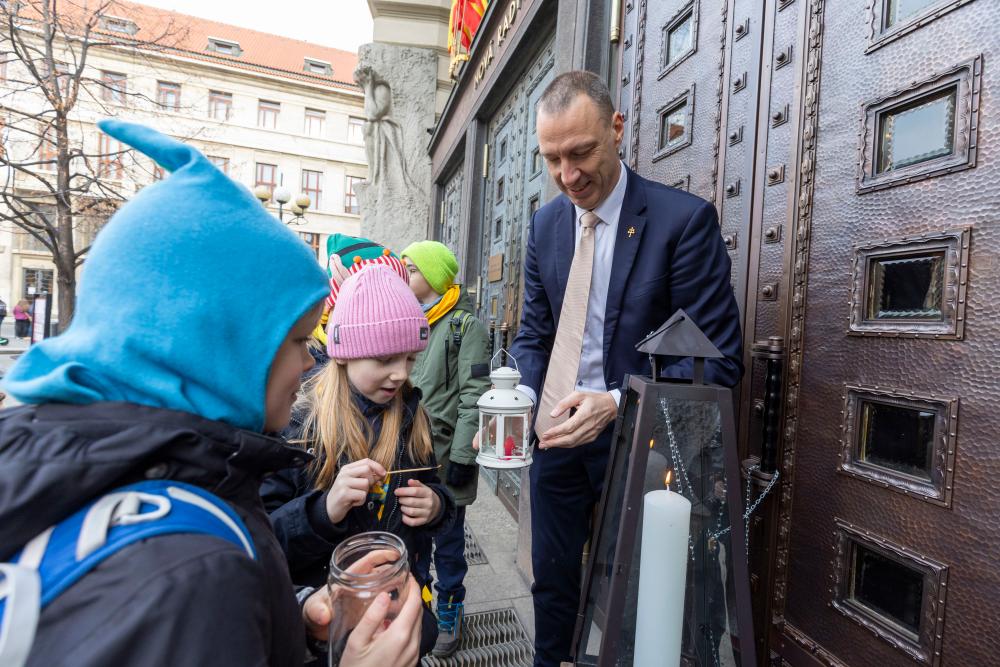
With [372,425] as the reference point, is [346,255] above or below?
→ above

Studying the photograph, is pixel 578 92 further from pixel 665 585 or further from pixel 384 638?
pixel 384 638

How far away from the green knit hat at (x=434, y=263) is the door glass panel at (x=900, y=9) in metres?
2.08

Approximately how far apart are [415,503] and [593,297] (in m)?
0.96

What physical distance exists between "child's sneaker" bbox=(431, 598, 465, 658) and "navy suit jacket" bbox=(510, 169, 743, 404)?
144 centimetres

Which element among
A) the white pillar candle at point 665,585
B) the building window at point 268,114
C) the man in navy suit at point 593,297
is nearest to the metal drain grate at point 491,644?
the man in navy suit at point 593,297

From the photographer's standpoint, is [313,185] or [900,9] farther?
[313,185]

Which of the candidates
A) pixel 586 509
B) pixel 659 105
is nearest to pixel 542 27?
pixel 659 105

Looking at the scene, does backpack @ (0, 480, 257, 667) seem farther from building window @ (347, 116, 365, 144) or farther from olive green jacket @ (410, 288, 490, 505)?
building window @ (347, 116, 365, 144)

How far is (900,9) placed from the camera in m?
1.45

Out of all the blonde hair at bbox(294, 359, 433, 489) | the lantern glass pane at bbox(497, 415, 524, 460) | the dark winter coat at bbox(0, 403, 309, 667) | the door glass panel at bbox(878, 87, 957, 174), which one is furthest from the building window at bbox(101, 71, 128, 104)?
the door glass panel at bbox(878, 87, 957, 174)

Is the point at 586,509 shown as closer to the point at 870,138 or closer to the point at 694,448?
the point at 694,448

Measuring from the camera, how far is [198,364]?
728mm

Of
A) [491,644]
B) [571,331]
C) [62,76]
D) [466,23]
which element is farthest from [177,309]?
[62,76]

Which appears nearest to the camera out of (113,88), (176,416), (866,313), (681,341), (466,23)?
(176,416)
